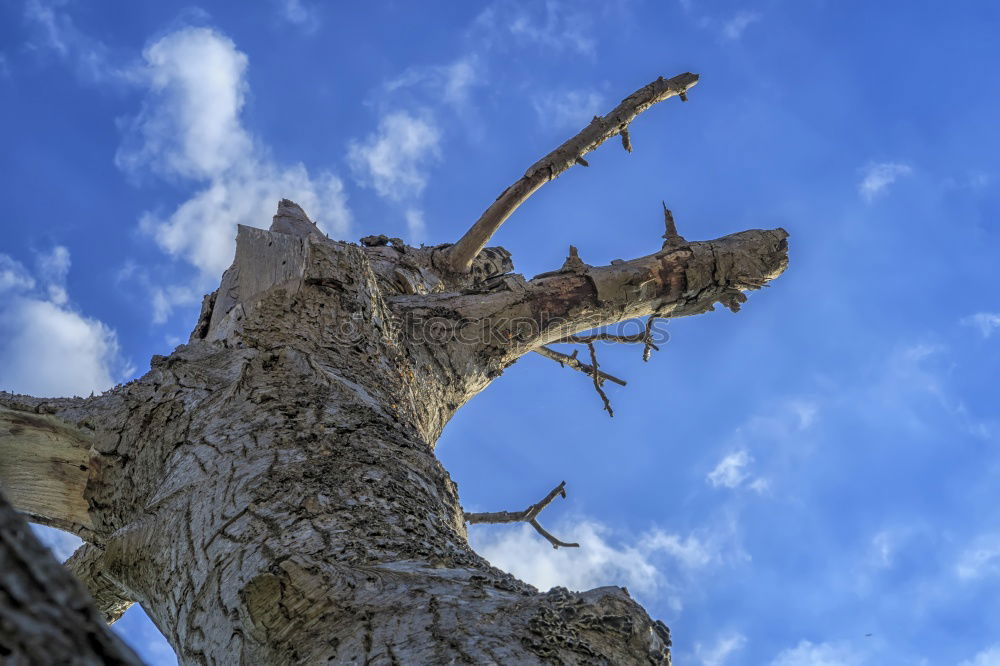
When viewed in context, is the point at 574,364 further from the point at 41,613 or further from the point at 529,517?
the point at 41,613

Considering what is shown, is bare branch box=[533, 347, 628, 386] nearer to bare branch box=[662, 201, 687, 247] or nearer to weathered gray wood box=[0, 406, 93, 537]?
bare branch box=[662, 201, 687, 247]

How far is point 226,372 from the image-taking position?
93.0 inches

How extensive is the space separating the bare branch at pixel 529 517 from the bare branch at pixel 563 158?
148 centimetres

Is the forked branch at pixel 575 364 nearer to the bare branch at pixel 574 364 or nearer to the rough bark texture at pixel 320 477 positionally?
the bare branch at pixel 574 364

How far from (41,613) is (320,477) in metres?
1.20

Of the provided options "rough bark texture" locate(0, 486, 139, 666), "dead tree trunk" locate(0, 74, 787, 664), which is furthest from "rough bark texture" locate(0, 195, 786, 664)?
"rough bark texture" locate(0, 486, 139, 666)

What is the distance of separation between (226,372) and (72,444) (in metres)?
0.52

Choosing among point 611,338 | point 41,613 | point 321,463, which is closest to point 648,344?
point 611,338

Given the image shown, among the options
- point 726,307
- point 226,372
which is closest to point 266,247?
point 226,372

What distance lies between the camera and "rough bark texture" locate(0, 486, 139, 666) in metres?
0.54

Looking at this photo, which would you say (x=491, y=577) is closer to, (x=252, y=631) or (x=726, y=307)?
(x=252, y=631)

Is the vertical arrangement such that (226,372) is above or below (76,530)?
above

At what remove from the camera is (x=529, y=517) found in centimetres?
492

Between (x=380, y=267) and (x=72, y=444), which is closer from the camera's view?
(x=72, y=444)
